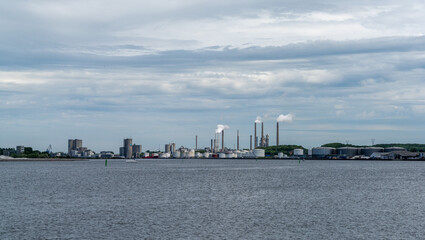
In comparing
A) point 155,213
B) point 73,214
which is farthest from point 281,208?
point 73,214

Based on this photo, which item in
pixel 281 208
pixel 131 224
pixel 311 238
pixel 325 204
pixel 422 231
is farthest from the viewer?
pixel 325 204

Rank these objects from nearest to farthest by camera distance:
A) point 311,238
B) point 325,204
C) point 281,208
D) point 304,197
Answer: point 311,238 < point 281,208 < point 325,204 < point 304,197

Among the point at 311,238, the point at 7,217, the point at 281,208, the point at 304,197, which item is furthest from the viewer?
the point at 304,197

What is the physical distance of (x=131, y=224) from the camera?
5112cm

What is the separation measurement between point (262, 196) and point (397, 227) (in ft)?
110

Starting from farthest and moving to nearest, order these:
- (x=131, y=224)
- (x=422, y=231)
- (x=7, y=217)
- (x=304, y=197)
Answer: (x=304, y=197) < (x=7, y=217) < (x=131, y=224) < (x=422, y=231)

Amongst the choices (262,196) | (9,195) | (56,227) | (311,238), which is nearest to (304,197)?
(262,196)

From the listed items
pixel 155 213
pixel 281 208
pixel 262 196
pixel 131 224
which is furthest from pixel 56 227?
pixel 262 196

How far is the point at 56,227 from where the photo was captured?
1913 inches

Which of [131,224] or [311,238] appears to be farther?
[131,224]

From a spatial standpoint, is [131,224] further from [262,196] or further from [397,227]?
[262,196]

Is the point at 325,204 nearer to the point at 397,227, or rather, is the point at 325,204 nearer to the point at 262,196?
the point at 262,196

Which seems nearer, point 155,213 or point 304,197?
point 155,213

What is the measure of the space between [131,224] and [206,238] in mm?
10861
